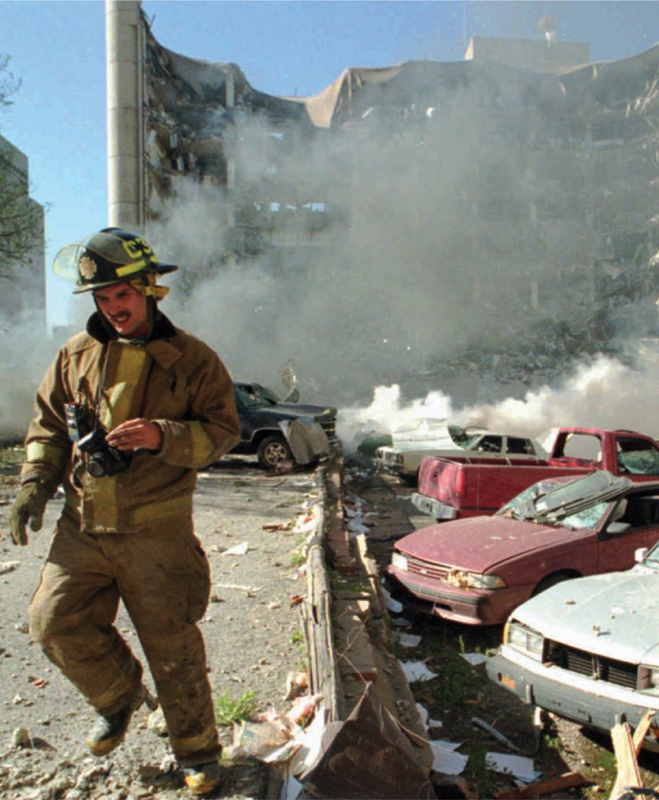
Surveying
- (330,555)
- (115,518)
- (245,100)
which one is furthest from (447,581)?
(245,100)

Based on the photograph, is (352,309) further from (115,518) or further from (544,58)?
(115,518)

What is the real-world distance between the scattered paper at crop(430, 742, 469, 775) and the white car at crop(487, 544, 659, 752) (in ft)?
2.17

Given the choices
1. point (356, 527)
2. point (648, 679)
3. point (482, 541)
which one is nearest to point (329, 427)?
point (356, 527)

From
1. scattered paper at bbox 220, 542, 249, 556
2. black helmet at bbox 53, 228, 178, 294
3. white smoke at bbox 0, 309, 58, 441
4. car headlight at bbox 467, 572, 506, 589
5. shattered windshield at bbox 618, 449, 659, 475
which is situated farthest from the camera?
white smoke at bbox 0, 309, 58, 441

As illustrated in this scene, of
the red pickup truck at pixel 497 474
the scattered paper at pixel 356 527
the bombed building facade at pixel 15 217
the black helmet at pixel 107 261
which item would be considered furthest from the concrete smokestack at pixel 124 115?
the black helmet at pixel 107 261

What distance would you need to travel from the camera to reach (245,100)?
37.6m

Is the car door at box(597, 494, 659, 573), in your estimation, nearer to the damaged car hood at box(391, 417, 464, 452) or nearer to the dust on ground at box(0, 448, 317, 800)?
the dust on ground at box(0, 448, 317, 800)

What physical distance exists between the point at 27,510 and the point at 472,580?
3636 mm

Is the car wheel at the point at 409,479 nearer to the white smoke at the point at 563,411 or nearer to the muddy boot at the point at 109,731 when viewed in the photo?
the white smoke at the point at 563,411

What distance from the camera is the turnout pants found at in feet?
7.89

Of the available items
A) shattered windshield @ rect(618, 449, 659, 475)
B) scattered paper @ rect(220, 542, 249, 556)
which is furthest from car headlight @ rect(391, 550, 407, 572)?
shattered windshield @ rect(618, 449, 659, 475)

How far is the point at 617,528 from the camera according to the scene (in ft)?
18.3

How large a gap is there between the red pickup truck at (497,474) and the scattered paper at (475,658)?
290 centimetres

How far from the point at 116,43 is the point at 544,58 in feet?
98.9
